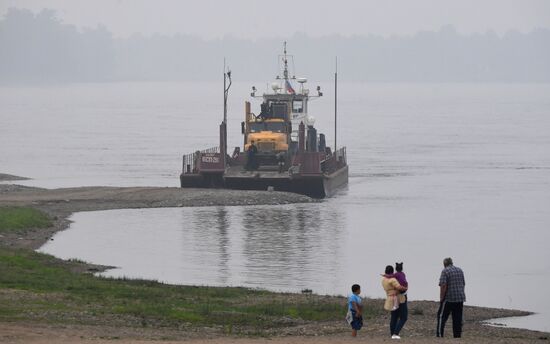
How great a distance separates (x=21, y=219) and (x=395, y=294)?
24.7 metres

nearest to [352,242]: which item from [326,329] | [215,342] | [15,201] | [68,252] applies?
[68,252]

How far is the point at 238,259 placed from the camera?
4381 centimetres

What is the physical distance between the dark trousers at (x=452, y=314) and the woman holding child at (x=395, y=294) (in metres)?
0.75

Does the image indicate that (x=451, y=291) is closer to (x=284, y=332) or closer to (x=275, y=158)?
(x=284, y=332)

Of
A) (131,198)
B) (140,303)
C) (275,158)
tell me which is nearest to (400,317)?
(140,303)

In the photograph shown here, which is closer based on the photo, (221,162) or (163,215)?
(163,215)

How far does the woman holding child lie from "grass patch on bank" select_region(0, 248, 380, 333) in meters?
3.06

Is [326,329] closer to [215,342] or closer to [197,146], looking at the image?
[215,342]

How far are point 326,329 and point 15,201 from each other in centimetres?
2950

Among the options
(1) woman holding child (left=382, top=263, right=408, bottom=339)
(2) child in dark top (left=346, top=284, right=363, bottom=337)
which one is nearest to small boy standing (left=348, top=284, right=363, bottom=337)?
(2) child in dark top (left=346, top=284, right=363, bottom=337)

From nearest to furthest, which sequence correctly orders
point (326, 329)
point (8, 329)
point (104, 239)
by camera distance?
1. point (8, 329)
2. point (326, 329)
3. point (104, 239)

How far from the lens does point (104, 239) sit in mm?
48344

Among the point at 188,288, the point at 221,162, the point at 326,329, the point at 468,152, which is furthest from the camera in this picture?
the point at 468,152

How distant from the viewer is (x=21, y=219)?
157 ft
